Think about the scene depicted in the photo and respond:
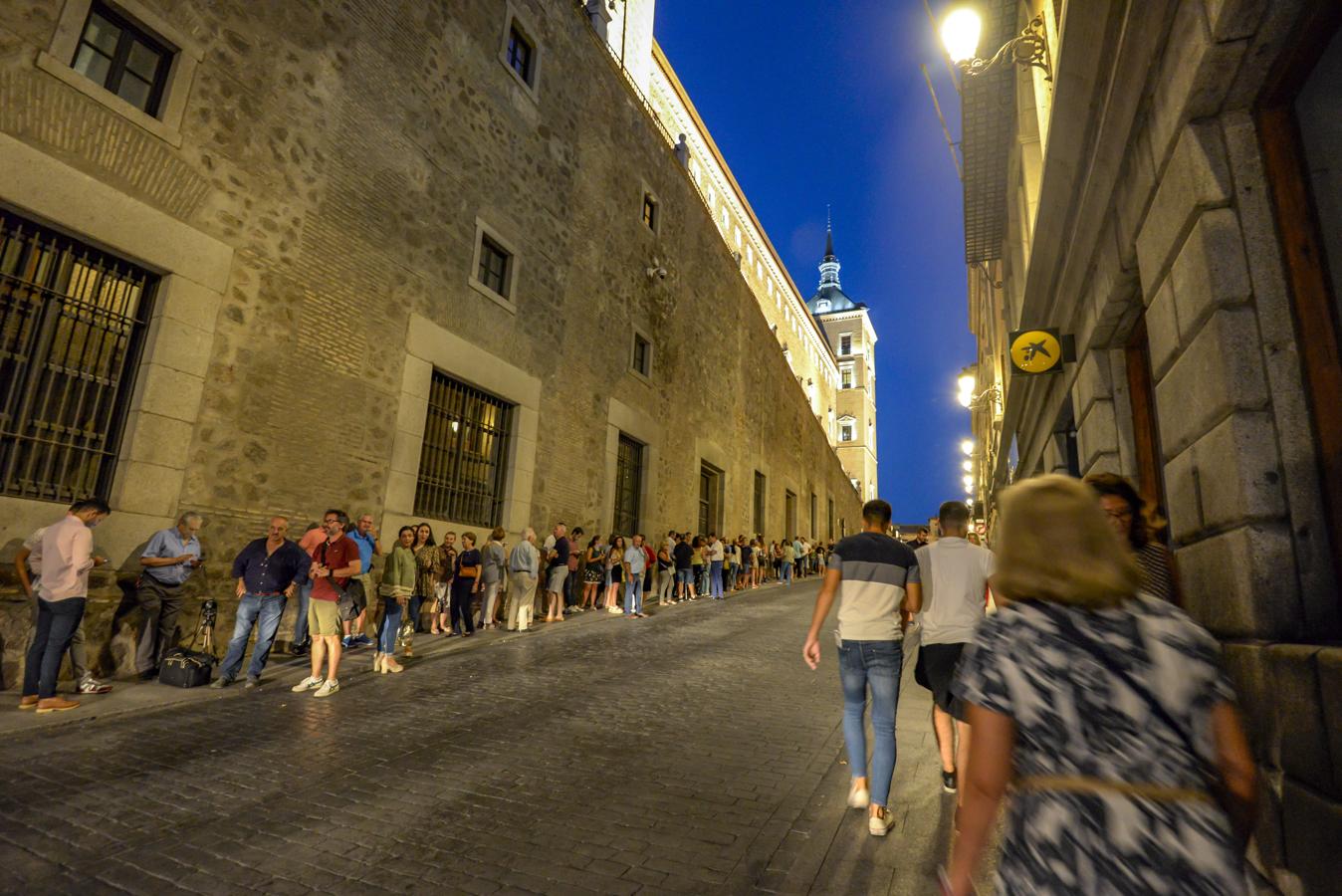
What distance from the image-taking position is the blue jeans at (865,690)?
12.4ft

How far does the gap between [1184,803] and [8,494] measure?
8.71 meters

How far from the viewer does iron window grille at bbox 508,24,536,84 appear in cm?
1380

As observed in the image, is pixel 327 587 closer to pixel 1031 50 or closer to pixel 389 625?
pixel 389 625

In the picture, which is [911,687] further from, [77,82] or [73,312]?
[77,82]

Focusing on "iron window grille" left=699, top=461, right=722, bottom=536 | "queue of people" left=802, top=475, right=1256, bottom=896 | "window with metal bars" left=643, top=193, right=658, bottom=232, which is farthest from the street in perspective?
"iron window grille" left=699, top=461, right=722, bottom=536

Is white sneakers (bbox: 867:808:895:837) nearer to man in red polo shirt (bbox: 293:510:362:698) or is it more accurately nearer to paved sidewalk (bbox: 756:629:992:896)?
Answer: paved sidewalk (bbox: 756:629:992:896)

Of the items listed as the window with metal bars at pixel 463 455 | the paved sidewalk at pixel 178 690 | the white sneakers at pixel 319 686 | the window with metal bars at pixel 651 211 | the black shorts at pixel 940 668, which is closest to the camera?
the black shorts at pixel 940 668

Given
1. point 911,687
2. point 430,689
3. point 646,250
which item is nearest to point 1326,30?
point 911,687

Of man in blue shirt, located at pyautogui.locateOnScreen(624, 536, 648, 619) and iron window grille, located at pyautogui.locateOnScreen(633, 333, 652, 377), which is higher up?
iron window grille, located at pyautogui.locateOnScreen(633, 333, 652, 377)

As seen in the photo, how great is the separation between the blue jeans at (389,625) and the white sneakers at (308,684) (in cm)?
84

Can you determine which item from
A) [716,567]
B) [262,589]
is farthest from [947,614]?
[716,567]

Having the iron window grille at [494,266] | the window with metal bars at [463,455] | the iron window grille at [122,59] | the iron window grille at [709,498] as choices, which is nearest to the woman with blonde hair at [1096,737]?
the iron window grille at [122,59]

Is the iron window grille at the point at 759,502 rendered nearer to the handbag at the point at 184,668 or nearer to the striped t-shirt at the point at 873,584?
the handbag at the point at 184,668

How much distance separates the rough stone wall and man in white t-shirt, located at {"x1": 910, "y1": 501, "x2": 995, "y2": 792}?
1155 mm
